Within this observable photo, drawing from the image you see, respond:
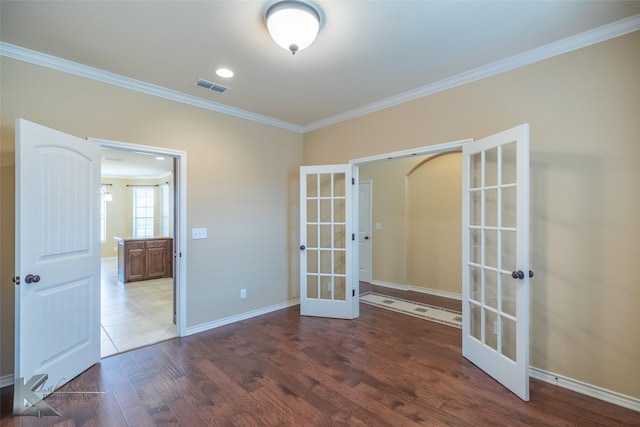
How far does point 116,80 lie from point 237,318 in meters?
3.00

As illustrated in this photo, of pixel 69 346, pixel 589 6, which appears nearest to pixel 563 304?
pixel 589 6

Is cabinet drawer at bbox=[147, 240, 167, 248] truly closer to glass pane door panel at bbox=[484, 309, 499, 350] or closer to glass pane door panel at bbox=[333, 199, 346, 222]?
glass pane door panel at bbox=[333, 199, 346, 222]

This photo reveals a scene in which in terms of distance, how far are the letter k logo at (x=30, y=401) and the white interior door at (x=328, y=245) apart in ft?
8.56

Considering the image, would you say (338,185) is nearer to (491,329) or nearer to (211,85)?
(211,85)

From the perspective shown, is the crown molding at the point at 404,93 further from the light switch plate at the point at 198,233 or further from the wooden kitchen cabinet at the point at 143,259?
the wooden kitchen cabinet at the point at 143,259

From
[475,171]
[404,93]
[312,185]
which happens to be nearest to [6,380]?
[312,185]

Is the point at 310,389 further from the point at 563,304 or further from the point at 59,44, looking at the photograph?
the point at 59,44

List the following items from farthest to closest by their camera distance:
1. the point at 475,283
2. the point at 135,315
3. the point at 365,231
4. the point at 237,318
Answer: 1. the point at 365,231
2. the point at 135,315
3. the point at 237,318
4. the point at 475,283

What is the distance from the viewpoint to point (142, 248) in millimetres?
6258

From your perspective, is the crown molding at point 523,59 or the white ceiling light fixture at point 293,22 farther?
the crown molding at point 523,59

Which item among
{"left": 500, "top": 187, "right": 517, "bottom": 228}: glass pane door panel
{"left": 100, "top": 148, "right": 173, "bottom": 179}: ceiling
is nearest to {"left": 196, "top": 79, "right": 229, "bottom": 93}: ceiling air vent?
{"left": 100, "top": 148, "right": 173, "bottom": 179}: ceiling

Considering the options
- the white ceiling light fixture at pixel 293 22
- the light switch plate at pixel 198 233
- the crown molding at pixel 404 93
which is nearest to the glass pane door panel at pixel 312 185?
the crown molding at pixel 404 93

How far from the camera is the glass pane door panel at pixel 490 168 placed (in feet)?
8.60

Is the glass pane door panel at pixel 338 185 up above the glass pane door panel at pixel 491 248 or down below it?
above
